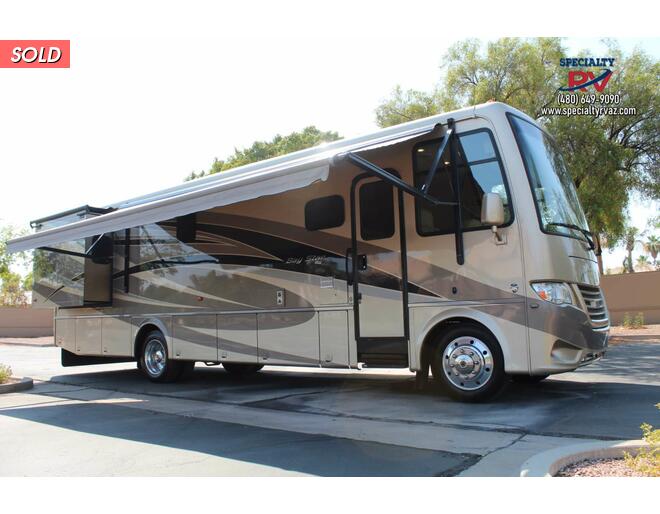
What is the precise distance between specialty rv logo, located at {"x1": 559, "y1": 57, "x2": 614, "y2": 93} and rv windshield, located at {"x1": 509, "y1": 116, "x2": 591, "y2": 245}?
34.5 ft

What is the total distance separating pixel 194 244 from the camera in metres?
9.95

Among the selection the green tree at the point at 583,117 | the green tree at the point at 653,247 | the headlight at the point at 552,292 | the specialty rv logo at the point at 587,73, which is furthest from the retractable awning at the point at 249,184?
the green tree at the point at 653,247

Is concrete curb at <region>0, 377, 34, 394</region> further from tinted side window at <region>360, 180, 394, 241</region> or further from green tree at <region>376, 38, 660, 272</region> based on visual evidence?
green tree at <region>376, 38, 660, 272</region>

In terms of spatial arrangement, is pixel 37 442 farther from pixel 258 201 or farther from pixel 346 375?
pixel 346 375

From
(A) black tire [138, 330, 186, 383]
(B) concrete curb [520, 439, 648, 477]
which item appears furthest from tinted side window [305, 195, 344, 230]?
(B) concrete curb [520, 439, 648, 477]

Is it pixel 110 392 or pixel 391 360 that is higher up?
pixel 391 360

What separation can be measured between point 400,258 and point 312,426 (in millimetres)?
2373

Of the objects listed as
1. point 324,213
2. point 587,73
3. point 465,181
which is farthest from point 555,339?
point 587,73

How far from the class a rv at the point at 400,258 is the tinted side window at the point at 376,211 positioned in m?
0.01

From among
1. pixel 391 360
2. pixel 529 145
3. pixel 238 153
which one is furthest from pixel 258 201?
pixel 238 153

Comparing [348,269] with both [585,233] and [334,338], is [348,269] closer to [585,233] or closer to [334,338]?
[334,338]

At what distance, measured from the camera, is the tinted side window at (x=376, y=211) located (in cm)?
753

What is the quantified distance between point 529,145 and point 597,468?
403 cm

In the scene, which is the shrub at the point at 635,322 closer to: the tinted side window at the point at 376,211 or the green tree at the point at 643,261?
the tinted side window at the point at 376,211
